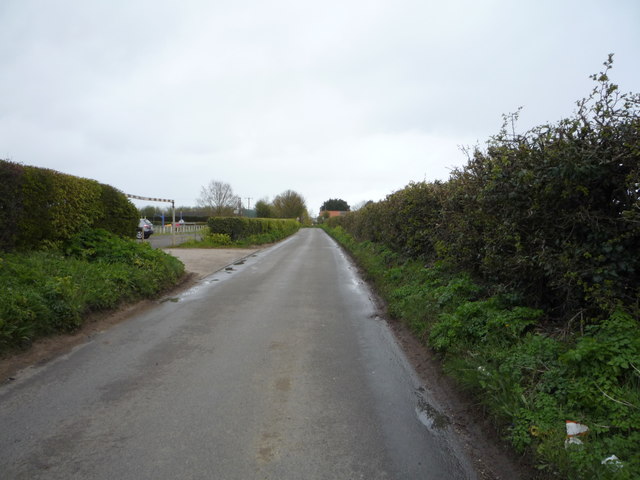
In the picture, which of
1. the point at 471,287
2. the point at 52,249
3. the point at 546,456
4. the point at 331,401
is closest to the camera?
the point at 546,456

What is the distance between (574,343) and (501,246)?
1805 millimetres

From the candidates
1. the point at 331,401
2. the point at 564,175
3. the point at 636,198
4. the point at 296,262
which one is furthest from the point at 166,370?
the point at 296,262

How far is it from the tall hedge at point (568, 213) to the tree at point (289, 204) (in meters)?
77.5

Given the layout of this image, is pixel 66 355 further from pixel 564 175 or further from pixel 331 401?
pixel 564 175

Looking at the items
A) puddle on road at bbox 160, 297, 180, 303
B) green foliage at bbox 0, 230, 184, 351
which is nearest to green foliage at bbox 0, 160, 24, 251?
green foliage at bbox 0, 230, 184, 351

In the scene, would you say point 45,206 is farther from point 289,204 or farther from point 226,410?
point 289,204

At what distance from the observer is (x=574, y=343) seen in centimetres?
335

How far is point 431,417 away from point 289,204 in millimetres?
83671

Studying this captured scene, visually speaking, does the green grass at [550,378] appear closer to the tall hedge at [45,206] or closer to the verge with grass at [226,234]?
the tall hedge at [45,206]

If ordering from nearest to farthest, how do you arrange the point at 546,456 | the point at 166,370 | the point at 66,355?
the point at 546,456
the point at 166,370
the point at 66,355

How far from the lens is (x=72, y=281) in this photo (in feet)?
19.9

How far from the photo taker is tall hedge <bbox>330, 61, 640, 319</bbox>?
3.36 metres

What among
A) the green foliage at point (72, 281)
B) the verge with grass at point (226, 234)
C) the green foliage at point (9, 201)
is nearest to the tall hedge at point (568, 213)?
the green foliage at point (72, 281)

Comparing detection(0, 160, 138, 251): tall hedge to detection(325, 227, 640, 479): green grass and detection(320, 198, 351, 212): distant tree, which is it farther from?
detection(320, 198, 351, 212): distant tree
